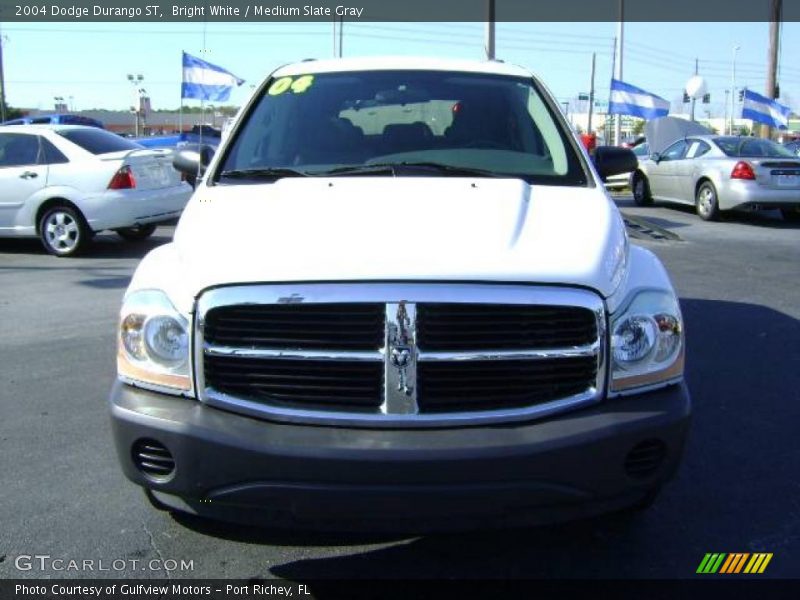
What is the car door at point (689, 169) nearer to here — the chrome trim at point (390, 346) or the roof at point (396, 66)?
the roof at point (396, 66)

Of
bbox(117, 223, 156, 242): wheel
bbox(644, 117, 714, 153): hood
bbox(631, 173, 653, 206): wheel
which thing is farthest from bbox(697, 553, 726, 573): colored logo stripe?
bbox(644, 117, 714, 153): hood

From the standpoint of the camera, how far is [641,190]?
1656 cm

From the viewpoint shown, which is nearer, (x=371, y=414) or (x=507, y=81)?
(x=371, y=414)

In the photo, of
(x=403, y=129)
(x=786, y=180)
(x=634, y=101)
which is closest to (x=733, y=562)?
(x=403, y=129)

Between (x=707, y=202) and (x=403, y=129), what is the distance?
1120 cm

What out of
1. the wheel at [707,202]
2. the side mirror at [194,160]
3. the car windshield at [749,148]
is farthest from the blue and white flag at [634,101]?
the side mirror at [194,160]

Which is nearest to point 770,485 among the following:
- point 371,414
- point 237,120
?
point 371,414

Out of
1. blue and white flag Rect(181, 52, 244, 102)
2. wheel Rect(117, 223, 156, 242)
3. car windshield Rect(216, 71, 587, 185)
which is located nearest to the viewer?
car windshield Rect(216, 71, 587, 185)

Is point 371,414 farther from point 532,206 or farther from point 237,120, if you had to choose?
point 237,120

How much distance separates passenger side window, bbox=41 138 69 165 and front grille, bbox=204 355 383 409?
8534 millimetres

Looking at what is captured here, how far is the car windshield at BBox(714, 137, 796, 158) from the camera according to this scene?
1395cm

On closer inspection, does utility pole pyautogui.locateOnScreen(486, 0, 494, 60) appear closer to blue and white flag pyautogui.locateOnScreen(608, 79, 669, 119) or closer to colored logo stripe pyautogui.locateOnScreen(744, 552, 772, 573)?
blue and white flag pyautogui.locateOnScreen(608, 79, 669, 119)

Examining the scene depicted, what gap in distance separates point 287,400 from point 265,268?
452mm

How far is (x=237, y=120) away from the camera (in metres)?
4.33
